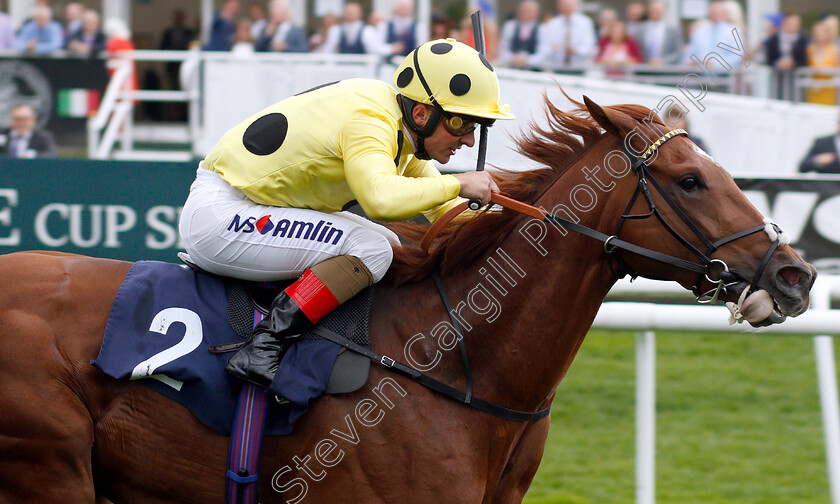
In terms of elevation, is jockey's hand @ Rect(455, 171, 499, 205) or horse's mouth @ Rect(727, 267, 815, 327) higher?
jockey's hand @ Rect(455, 171, 499, 205)

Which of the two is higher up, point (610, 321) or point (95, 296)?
point (95, 296)

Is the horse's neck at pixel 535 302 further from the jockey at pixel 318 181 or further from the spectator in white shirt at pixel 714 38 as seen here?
the spectator in white shirt at pixel 714 38

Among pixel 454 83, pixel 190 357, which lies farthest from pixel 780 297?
pixel 190 357

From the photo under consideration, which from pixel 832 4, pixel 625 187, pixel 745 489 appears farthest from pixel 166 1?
pixel 625 187

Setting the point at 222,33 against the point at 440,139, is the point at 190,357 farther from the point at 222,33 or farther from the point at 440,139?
the point at 222,33

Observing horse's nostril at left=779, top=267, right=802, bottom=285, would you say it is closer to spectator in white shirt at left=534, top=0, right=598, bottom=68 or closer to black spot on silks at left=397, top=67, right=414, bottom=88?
black spot on silks at left=397, top=67, right=414, bottom=88

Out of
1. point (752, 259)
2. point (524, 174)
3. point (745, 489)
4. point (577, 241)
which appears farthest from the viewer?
point (745, 489)

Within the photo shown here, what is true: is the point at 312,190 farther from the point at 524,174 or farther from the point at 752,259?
the point at 752,259

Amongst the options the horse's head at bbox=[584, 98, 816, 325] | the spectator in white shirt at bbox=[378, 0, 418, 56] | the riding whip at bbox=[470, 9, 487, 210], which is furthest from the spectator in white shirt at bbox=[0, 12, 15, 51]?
the horse's head at bbox=[584, 98, 816, 325]

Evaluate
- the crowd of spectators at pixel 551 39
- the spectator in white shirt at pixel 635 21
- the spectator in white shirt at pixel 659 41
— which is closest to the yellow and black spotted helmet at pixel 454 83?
the crowd of spectators at pixel 551 39

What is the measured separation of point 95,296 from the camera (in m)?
3.16

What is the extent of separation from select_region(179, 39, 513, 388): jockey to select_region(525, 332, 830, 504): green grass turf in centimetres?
223

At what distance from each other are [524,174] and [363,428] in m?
0.97

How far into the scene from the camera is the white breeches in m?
3.13
